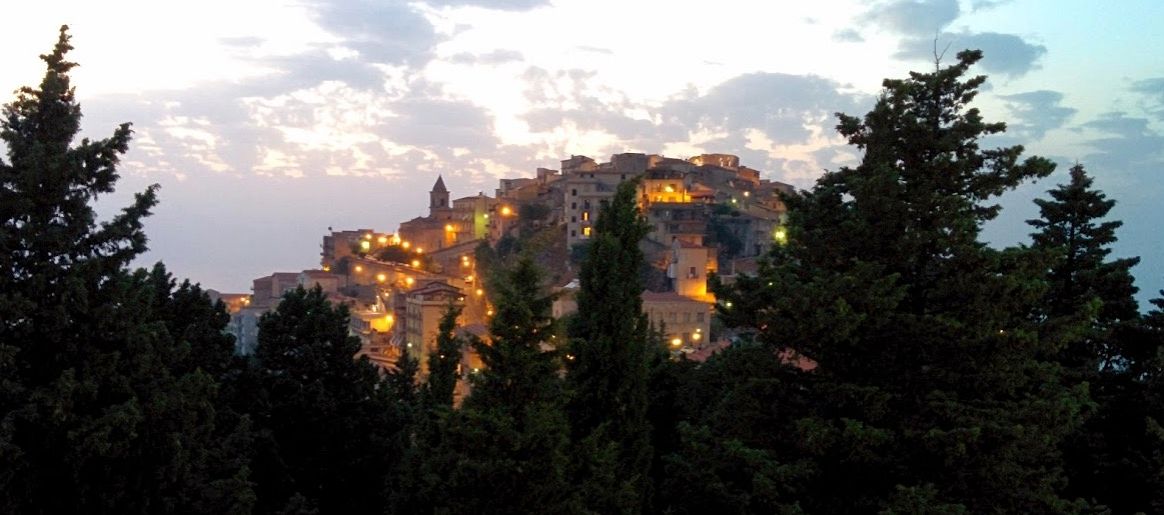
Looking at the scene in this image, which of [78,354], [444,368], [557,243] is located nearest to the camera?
[78,354]

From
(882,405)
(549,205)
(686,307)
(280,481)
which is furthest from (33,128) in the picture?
(549,205)

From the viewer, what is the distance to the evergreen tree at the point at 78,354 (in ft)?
25.3

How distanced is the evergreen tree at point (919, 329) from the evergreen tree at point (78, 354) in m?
5.84

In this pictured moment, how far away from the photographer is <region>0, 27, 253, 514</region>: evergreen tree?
7727 mm

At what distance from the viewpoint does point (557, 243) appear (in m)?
72.1

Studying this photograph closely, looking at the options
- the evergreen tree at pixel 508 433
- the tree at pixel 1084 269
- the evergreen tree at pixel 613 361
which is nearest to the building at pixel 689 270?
the tree at pixel 1084 269

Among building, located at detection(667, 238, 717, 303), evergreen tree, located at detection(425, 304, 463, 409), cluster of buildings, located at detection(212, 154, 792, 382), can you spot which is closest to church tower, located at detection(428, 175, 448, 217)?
cluster of buildings, located at detection(212, 154, 792, 382)

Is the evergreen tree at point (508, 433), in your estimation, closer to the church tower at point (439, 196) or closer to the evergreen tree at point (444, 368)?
the evergreen tree at point (444, 368)

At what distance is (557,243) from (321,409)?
188ft

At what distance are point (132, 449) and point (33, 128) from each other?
122 inches

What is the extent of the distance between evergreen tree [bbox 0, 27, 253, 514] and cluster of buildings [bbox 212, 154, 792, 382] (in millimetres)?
36972

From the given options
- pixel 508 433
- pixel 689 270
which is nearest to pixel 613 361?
pixel 508 433

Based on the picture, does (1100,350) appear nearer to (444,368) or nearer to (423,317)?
(444,368)

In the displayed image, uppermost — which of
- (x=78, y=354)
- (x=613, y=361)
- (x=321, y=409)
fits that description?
(x=78, y=354)
